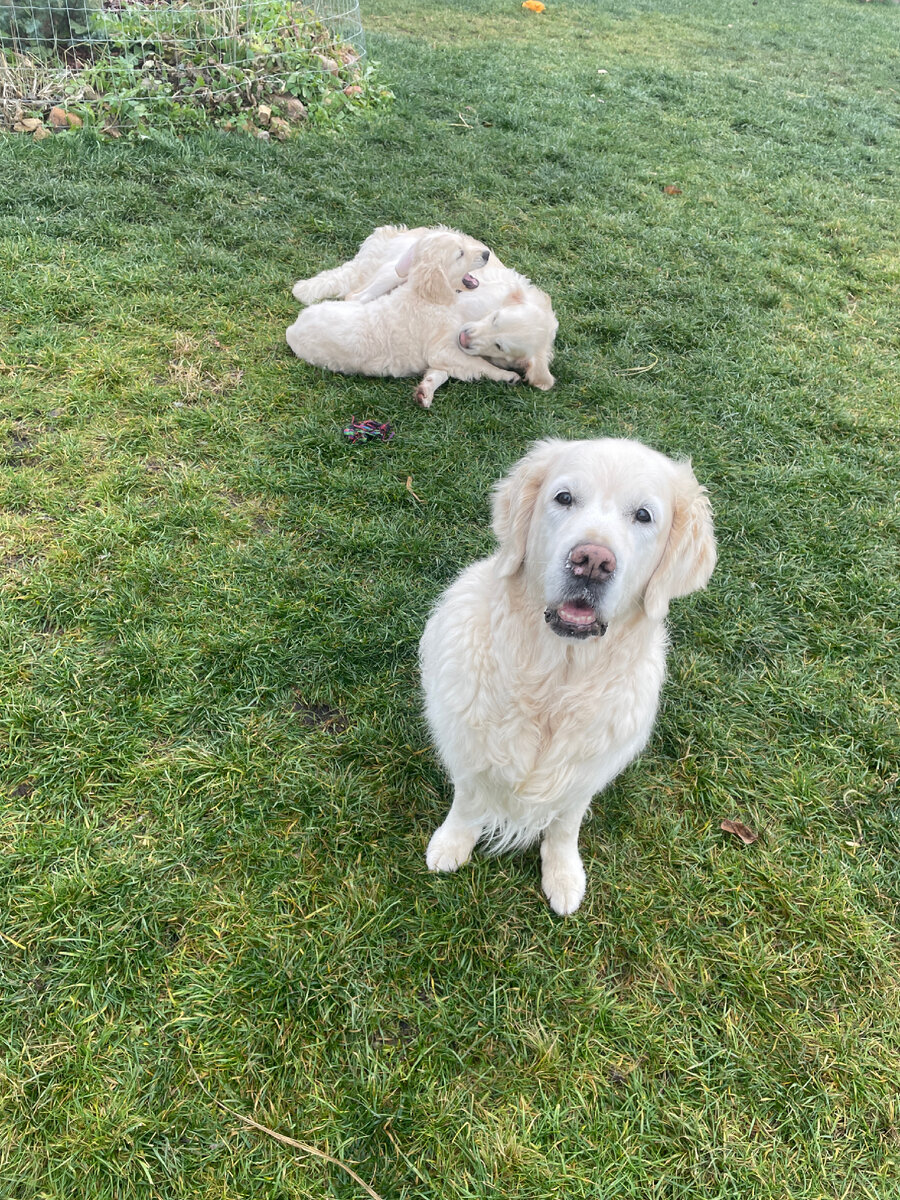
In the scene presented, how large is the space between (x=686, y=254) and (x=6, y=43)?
580cm

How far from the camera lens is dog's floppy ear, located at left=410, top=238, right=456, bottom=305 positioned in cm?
395

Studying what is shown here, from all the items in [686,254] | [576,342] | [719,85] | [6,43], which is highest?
[719,85]

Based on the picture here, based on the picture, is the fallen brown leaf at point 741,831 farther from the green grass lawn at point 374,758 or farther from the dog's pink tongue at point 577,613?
the dog's pink tongue at point 577,613

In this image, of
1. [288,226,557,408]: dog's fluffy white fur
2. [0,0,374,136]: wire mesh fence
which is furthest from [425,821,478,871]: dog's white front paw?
[0,0,374,136]: wire mesh fence

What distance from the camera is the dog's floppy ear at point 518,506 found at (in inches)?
71.6

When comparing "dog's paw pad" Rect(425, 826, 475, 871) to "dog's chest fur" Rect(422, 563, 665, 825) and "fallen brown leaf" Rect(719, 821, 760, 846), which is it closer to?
"dog's chest fur" Rect(422, 563, 665, 825)

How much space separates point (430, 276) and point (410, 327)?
0.34 meters

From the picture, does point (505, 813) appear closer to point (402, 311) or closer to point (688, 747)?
point (688, 747)

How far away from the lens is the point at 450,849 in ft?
7.03

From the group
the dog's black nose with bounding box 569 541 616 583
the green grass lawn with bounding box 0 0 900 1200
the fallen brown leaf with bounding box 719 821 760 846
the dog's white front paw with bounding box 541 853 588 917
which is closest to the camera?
the dog's black nose with bounding box 569 541 616 583

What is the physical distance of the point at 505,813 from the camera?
2033mm

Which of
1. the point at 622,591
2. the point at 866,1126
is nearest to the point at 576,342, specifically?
the point at 622,591

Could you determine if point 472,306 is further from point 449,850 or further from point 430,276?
point 449,850

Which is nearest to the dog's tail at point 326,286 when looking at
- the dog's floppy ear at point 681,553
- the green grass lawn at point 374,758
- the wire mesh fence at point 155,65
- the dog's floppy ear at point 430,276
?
the green grass lawn at point 374,758
